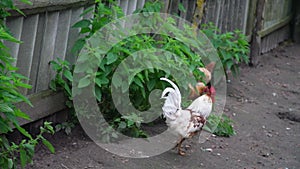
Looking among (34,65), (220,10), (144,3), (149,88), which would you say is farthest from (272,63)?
(34,65)

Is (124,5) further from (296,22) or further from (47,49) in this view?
(296,22)

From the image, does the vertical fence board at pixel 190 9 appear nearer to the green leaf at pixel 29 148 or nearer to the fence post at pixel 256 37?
the fence post at pixel 256 37

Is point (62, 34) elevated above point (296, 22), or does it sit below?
below

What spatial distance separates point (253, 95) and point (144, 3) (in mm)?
2419

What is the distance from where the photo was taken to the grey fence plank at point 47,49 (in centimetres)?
482

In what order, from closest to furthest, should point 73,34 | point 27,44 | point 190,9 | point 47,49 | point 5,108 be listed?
1. point 5,108
2. point 27,44
3. point 47,49
4. point 73,34
5. point 190,9

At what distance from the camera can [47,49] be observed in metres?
4.88

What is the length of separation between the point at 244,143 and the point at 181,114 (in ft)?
3.99

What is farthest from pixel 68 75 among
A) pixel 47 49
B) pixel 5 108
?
pixel 5 108

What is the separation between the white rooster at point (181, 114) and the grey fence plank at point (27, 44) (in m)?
1.14

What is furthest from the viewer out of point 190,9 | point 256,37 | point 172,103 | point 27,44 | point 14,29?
point 256,37

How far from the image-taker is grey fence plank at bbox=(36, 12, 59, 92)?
15.8 ft

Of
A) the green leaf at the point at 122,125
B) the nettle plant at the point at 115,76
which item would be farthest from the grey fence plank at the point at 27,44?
the green leaf at the point at 122,125

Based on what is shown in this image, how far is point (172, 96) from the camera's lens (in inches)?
188
